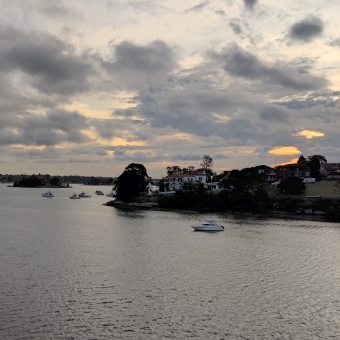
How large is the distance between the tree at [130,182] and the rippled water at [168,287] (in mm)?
91338

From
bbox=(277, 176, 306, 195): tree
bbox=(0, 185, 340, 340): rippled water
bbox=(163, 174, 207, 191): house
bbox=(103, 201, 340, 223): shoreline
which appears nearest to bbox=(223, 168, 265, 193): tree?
bbox=(103, 201, 340, 223): shoreline

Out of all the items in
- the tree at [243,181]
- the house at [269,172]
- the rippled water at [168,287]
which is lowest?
the rippled water at [168,287]

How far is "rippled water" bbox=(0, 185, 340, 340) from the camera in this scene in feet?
98.8

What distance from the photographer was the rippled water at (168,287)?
98.8 ft

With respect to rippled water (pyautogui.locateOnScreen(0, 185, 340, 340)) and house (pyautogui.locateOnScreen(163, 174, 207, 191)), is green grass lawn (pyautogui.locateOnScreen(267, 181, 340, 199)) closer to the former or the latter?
house (pyautogui.locateOnScreen(163, 174, 207, 191))

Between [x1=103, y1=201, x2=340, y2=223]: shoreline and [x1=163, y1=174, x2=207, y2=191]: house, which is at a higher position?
[x1=163, y1=174, x2=207, y2=191]: house

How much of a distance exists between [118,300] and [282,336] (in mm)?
14184

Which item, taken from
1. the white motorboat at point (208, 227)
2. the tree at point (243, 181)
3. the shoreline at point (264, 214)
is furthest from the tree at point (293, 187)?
the white motorboat at point (208, 227)

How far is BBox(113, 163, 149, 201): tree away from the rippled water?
300 feet

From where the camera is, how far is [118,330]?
96.3 feet

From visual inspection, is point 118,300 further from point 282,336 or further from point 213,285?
point 282,336

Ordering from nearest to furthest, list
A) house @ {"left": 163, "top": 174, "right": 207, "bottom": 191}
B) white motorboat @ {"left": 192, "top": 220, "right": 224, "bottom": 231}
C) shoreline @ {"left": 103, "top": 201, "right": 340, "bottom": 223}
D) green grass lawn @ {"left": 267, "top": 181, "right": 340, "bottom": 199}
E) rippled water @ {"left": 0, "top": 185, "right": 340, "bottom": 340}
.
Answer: rippled water @ {"left": 0, "top": 185, "right": 340, "bottom": 340}, white motorboat @ {"left": 192, "top": 220, "right": 224, "bottom": 231}, shoreline @ {"left": 103, "top": 201, "right": 340, "bottom": 223}, green grass lawn @ {"left": 267, "top": 181, "right": 340, "bottom": 199}, house @ {"left": 163, "top": 174, "right": 207, "bottom": 191}

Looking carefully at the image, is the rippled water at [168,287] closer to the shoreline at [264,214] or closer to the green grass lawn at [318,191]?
the shoreline at [264,214]

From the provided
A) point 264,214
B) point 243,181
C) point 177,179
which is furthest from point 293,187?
point 177,179
